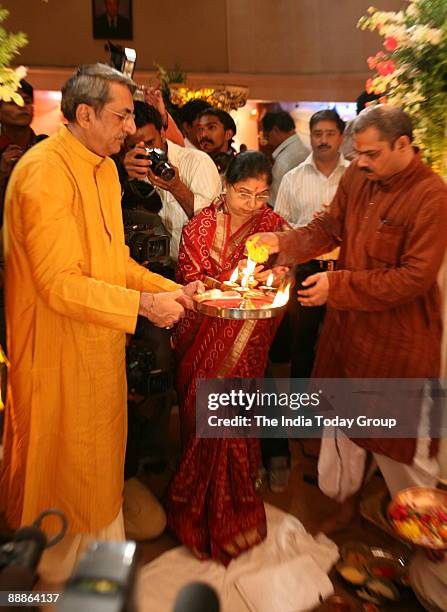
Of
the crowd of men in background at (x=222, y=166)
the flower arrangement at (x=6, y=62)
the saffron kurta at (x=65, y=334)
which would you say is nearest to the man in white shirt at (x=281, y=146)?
the crowd of men in background at (x=222, y=166)

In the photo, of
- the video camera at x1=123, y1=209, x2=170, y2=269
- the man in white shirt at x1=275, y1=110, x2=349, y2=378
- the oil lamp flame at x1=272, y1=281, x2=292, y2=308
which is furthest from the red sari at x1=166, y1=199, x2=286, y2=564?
the man in white shirt at x1=275, y1=110, x2=349, y2=378

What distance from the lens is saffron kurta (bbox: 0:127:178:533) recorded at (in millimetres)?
2119

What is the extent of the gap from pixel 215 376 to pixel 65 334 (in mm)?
870

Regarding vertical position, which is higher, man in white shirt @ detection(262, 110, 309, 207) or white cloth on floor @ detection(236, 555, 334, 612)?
man in white shirt @ detection(262, 110, 309, 207)

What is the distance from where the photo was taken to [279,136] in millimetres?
5891

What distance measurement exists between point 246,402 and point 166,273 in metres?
0.87

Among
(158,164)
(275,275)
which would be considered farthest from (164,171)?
(275,275)

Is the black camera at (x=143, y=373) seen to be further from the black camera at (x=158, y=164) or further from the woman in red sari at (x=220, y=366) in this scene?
the black camera at (x=158, y=164)

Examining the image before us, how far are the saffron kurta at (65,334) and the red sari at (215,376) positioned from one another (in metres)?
0.51

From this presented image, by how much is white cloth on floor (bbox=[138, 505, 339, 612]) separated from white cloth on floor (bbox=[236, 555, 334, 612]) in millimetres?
16

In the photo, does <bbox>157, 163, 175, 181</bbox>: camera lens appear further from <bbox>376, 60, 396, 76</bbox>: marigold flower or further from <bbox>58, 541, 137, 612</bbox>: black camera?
<bbox>58, 541, 137, 612</bbox>: black camera

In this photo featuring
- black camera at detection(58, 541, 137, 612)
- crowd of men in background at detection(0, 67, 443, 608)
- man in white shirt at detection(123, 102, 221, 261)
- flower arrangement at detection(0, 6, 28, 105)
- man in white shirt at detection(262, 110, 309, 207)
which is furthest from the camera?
man in white shirt at detection(262, 110, 309, 207)

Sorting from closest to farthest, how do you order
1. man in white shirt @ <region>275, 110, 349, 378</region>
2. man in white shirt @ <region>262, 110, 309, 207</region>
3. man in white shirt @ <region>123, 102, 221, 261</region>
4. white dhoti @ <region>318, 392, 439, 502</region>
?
white dhoti @ <region>318, 392, 439, 502</region> → man in white shirt @ <region>123, 102, 221, 261</region> → man in white shirt @ <region>275, 110, 349, 378</region> → man in white shirt @ <region>262, 110, 309, 207</region>

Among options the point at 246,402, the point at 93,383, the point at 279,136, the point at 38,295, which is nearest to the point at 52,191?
the point at 38,295
